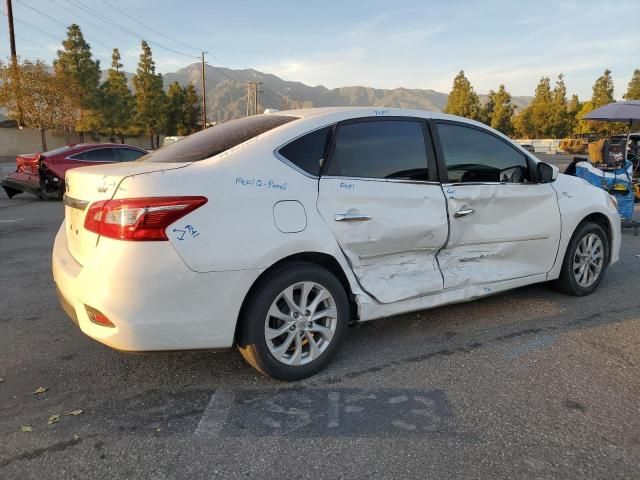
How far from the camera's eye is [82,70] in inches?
1512

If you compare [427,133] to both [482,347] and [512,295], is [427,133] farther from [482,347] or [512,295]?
[512,295]

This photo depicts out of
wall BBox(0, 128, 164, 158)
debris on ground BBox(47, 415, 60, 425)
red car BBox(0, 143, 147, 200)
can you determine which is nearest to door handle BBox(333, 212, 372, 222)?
debris on ground BBox(47, 415, 60, 425)

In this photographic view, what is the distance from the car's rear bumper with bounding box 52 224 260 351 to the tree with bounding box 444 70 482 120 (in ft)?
210

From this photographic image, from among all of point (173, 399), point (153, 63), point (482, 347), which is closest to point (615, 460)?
point (482, 347)

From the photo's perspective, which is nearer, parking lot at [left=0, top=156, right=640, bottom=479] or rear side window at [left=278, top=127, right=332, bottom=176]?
parking lot at [left=0, top=156, right=640, bottom=479]

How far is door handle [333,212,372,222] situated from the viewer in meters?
3.20

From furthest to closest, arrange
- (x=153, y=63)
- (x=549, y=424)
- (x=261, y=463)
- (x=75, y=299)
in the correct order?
(x=153, y=63)
(x=75, y=299)
(x=549, y=424)
(x=261, y=463)

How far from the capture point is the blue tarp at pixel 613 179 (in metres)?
8.24

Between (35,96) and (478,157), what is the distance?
3418 centimetres

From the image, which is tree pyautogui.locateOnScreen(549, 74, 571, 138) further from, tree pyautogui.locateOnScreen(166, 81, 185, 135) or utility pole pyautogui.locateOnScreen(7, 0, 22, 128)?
utility pole pyautogui.locateOnScreen(7, 0, 22, 128)

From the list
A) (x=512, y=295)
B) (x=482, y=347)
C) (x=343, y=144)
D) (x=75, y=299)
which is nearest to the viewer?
(x=75, y=299)

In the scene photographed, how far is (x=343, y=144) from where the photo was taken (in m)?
3.39

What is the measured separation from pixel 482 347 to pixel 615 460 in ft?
4.35

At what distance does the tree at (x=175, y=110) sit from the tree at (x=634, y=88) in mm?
46351
